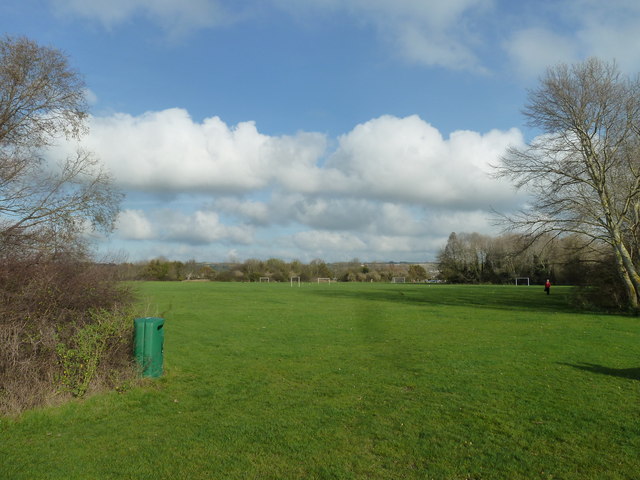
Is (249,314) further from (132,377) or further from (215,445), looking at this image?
(215,445)

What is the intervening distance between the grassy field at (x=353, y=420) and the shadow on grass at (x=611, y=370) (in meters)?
0.03

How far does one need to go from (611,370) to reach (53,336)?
32.8 feet

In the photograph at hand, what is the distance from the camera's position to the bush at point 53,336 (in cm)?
643

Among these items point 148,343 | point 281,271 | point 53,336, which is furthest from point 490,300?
point 281,271

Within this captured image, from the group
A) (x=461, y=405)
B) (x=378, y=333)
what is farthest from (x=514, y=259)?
(x=461, y=405)

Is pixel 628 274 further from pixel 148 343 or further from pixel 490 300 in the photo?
pixel 148 343

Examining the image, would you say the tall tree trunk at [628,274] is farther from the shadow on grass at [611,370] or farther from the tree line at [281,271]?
the tree line at [281,271]

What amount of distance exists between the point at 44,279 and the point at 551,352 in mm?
11235

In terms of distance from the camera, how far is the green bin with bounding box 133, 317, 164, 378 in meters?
8.00

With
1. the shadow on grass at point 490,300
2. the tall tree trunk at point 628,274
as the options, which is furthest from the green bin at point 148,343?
the tall tree trunk at point 628,274

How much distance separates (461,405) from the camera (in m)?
7.08

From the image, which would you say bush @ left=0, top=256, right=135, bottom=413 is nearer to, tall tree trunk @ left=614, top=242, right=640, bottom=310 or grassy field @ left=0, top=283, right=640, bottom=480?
grassy field @ left=0, top=283, right=640, bottom=480

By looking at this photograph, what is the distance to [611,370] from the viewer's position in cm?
948

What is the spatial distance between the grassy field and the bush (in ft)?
1.09
